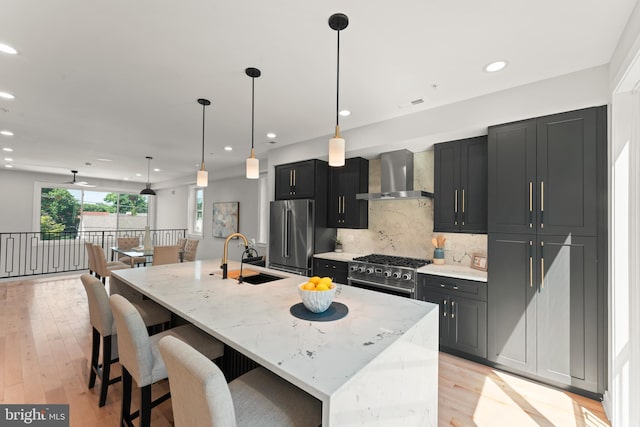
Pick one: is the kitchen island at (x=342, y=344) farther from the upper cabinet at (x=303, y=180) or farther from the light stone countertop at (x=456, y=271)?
the upper cabinet at (x=303, y=180)

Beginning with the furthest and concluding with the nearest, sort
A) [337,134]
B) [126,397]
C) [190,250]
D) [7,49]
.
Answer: [190,250] → [7,49] → [337,134] → [126,397]

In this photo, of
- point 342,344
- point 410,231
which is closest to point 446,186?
point 410,231

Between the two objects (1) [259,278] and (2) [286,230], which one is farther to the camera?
(2) [286,230]

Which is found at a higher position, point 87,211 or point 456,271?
point 87,211

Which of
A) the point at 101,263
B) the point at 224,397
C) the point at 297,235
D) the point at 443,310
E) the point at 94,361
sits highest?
the point at 297,235

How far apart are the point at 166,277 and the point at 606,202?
12.0ft

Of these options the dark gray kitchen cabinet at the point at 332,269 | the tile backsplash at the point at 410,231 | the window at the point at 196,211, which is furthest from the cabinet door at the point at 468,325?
the window at the point at 196,211

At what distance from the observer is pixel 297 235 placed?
4203 millimetres

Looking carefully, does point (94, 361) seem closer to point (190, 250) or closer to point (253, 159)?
point (253, 159)

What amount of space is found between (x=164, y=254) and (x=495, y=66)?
5141 mm

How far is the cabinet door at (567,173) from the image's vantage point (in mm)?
2238

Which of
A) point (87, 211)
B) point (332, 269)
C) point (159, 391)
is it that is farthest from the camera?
point (87, 211)

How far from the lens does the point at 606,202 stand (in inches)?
85.2

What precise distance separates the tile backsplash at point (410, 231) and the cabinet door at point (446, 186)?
347 millimetres
